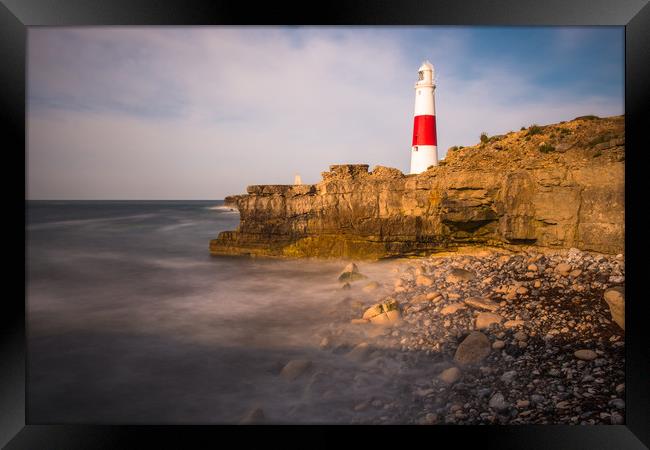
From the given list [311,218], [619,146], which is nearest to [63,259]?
[311,218]

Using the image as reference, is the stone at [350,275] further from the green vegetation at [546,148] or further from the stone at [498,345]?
the green vegetation at [546,148]

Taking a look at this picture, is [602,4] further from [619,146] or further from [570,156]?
[570,156]

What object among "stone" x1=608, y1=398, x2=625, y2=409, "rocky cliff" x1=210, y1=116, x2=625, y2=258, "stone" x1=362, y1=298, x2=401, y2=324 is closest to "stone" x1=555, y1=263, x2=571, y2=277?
"rocky cliff" x1=210, y1=116, x2=625, y2=258

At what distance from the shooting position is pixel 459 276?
13.6ft

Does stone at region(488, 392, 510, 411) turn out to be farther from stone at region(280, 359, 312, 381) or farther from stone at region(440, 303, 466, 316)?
stone at region(280, 359, 312, 381)

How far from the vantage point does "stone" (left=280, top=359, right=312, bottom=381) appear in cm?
336

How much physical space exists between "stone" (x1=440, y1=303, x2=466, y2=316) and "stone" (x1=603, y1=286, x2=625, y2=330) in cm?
111

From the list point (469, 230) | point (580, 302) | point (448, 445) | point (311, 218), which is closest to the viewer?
point (448, 445)

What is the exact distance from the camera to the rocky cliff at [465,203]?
4.01 m

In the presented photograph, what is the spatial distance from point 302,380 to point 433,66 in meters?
3.15

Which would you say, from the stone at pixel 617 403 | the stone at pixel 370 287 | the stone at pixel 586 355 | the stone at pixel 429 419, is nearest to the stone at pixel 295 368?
the stone at pixel 429 419

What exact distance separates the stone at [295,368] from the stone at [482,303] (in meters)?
1.55

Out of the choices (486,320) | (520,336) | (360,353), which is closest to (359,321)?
(360,353)

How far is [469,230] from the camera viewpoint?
5410 mm
